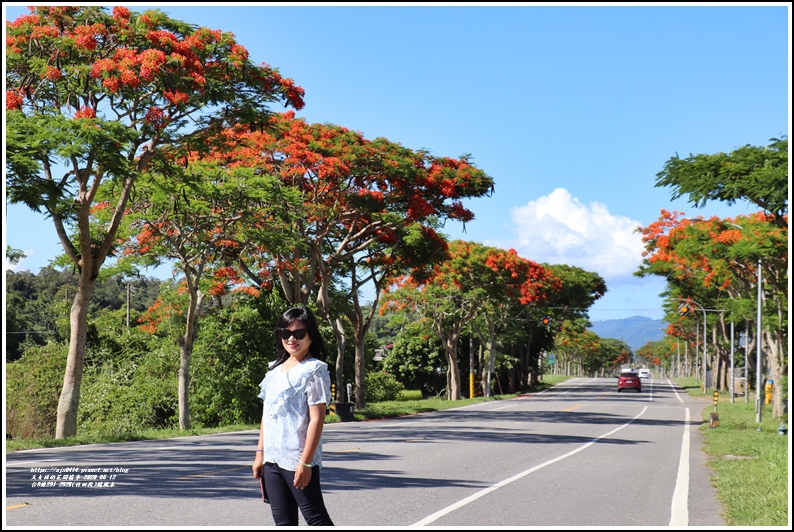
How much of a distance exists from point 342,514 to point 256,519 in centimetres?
99

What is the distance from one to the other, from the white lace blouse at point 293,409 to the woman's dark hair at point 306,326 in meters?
0.21

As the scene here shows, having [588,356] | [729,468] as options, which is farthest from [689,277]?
[588,356]

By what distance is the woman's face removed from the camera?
5.88 meters

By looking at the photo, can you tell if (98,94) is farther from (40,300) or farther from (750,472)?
(40,300)

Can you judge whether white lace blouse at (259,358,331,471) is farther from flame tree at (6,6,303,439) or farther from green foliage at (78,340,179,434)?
green foliage at (78,340,179,434)

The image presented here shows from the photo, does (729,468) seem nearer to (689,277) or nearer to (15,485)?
(15,485)

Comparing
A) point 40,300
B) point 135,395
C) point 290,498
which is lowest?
point 135,395

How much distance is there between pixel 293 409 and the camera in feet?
19.0

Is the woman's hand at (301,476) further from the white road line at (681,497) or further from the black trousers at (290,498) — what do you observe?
the white road line at (681,497)

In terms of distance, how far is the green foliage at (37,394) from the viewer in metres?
35.2

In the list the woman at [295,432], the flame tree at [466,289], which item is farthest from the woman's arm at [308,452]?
the flame tree at [466,289]

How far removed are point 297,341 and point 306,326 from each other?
0.12 metres

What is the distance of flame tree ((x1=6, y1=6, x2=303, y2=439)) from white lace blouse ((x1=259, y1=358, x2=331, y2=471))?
1152 cm

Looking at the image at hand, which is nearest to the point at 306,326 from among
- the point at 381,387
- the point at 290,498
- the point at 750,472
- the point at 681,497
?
the point at 290,498
